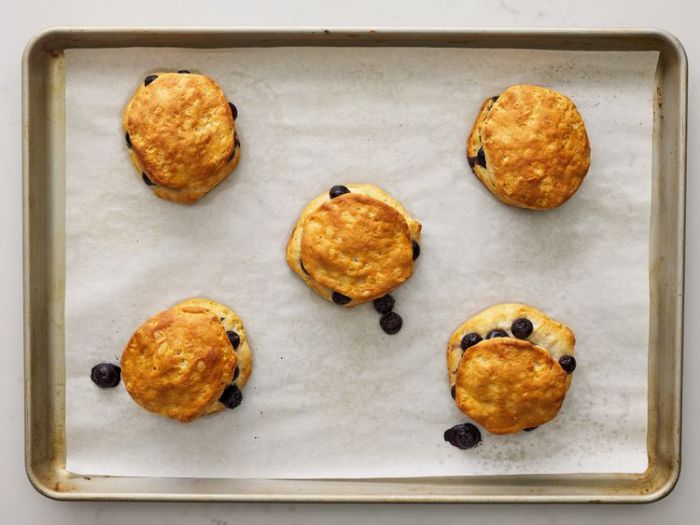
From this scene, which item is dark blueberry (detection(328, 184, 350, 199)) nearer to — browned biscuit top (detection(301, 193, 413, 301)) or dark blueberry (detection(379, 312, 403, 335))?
browned biscuit top (detection(301, 193, 413, 301))

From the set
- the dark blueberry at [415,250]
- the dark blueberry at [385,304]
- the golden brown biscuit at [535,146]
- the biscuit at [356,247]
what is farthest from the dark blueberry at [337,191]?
the golden brown biscuit at [535,146]

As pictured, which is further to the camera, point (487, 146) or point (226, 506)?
point (226, 506)

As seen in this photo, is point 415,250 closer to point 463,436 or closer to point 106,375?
point 463,436

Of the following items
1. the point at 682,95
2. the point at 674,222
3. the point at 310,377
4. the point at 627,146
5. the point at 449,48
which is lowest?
the point at 310,377

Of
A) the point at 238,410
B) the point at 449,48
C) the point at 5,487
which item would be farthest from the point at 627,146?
the point at 5,487

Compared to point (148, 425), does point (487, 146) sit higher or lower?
higher

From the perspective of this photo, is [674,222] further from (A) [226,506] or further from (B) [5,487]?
(B) [5,487]

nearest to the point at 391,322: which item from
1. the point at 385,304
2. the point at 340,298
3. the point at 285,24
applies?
the point at 385,304
